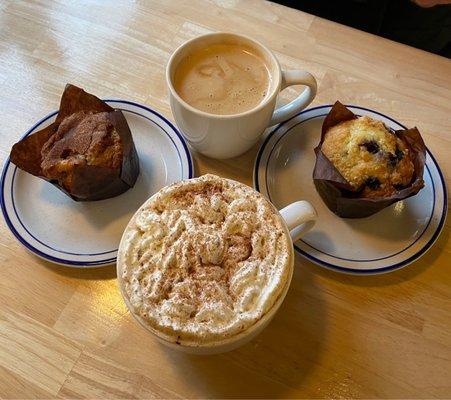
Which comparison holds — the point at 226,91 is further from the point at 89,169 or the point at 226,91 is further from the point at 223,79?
the point at 89,169

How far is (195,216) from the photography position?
0.72m

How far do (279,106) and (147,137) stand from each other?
12.5 inches

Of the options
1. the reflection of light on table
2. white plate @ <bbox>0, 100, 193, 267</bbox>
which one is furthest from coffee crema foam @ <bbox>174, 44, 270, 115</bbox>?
the reflection of light on table

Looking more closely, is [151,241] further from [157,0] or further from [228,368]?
[157,0]

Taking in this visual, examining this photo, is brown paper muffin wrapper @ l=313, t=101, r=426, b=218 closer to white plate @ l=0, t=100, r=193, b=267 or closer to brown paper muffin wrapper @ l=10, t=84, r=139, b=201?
white plate @ l=0, t=100, r=193, b=267

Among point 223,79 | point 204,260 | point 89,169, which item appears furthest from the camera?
point 223,79

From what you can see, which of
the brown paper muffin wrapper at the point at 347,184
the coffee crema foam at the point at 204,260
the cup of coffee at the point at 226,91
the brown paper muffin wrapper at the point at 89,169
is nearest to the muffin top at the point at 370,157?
the brown paper muffin wrapper at the point at 347,184

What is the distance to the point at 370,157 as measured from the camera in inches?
33.9

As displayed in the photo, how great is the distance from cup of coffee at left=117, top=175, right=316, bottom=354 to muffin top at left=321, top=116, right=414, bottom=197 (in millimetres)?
162

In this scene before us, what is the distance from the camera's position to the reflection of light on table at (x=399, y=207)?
90 cm

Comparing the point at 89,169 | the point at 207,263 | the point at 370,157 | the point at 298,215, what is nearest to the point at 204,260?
the point at 207,263

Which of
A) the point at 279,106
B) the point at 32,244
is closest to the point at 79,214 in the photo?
the point at 32,244

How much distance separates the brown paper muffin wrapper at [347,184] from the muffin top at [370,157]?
0.01 metres

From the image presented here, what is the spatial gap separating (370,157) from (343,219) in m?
0.13
